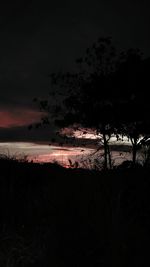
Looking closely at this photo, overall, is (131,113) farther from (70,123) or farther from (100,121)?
(70,123)

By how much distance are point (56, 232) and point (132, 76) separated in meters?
29.3

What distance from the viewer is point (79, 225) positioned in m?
6.59

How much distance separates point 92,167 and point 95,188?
2.15 meters

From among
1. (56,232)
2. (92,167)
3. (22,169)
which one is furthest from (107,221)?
(22,169)

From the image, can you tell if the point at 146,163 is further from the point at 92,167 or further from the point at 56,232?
the point at 56,232

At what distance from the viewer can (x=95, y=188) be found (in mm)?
8219

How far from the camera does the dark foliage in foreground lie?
19.1ft

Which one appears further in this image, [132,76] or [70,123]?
[70,123]

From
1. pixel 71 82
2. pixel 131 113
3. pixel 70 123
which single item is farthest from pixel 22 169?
pixel 71 82

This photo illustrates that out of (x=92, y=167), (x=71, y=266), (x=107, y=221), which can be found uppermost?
(x=92, y=167)

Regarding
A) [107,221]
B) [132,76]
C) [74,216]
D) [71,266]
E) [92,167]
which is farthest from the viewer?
[132,76]

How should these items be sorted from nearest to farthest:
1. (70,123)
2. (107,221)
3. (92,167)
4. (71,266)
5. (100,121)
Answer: (71,266), (107,221), (92,167), (100,121), (70,123)

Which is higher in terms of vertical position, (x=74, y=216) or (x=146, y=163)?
(x=146, y=163)

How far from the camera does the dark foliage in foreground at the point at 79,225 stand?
5.82 meters
